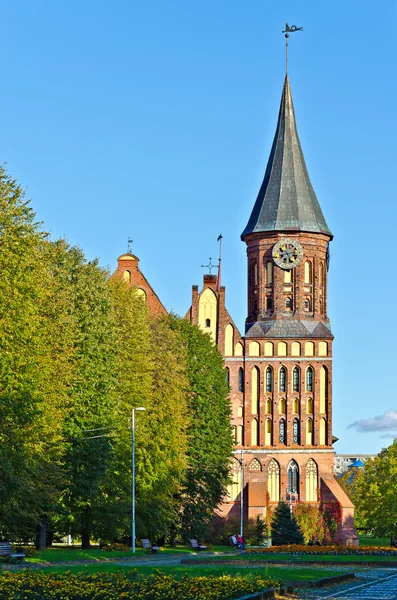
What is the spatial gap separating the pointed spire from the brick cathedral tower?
8.0 inches

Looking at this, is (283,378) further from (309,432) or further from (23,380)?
(23,380)

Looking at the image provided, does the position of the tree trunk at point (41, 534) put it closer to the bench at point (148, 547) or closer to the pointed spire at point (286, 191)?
the bench at point (148, 547)

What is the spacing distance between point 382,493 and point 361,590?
229ft

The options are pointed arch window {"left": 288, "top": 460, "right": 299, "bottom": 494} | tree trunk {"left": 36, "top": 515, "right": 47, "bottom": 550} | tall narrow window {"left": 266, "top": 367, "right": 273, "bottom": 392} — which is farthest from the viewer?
tall narrow window {"left": 266, "top": 367, "right": 273, "bottom": 392}

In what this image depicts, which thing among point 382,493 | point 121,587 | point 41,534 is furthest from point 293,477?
point 121,587

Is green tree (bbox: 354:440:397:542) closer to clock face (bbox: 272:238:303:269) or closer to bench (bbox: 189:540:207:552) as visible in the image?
clock face (bbox: 272:238:303:269)

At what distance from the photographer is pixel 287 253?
10812 cm

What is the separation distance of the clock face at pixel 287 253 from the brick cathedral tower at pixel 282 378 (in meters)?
0.09

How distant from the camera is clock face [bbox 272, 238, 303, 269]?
108 meters

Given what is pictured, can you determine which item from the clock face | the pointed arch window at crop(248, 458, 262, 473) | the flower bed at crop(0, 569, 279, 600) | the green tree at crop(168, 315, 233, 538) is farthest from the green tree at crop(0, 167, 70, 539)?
the clock face

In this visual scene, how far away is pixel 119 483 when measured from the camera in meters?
64.9

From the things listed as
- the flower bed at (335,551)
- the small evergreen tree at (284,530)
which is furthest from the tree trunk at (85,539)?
the small evergreen tree at (284,530)

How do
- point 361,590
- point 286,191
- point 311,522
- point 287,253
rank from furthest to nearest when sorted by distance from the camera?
point 286,191
point 287,253
point 311,522
point 361,590

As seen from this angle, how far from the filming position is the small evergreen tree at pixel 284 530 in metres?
82.6
